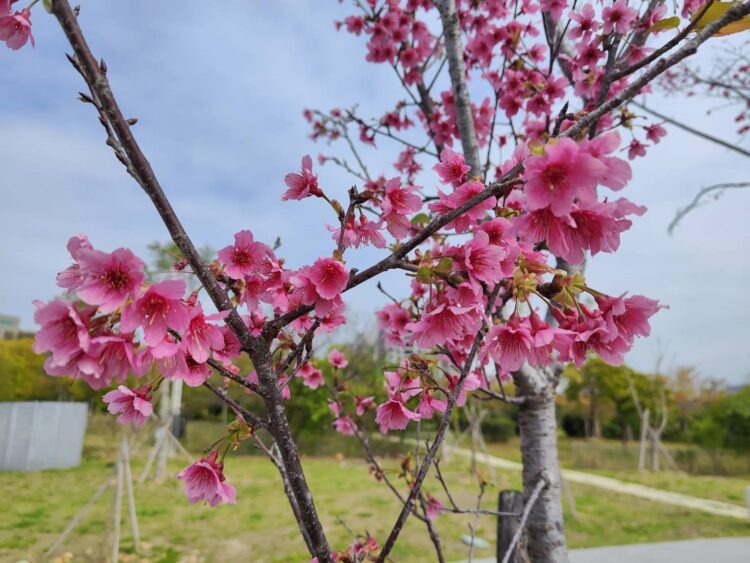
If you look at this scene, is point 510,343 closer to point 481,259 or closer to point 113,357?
point 481,259

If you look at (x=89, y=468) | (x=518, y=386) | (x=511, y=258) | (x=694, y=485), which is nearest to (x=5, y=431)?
(x=89, y=468)

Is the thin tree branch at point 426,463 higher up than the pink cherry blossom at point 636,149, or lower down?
lower down

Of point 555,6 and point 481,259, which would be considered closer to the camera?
point 481,259

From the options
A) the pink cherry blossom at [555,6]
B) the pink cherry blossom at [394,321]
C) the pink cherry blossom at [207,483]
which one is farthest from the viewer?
the pink cherry blossom at [555,6]

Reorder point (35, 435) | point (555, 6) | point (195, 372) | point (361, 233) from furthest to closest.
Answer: point (35, 435) → point (555, 6) → point (361, 233) → point (195, 372)

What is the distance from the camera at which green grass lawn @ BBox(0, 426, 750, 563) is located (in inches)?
188

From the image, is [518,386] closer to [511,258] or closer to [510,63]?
[511,258]

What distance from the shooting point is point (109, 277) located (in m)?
0.62

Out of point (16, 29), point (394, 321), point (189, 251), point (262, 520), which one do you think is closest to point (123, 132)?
point (189, 251)

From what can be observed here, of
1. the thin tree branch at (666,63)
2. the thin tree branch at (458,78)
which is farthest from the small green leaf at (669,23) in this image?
the thin tree branch at (458,78)

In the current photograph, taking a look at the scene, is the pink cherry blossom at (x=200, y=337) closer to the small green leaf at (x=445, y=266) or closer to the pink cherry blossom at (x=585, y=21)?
the small green leaf at (x=445, y=266)

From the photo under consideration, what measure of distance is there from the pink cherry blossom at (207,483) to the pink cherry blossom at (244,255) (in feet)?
1.23

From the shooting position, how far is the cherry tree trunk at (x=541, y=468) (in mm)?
1701

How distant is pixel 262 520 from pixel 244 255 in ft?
19.5
